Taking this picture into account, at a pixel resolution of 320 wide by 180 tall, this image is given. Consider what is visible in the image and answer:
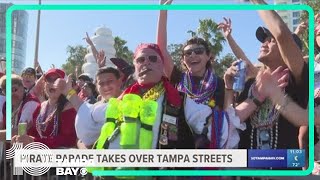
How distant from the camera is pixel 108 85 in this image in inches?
131

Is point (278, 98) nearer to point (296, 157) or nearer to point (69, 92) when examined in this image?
point (296, 157)

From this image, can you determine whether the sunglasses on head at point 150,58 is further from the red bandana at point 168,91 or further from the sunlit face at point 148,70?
the red bandana at point 168,91

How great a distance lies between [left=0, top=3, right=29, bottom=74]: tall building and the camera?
3344 mm

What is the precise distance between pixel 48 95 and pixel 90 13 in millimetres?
721

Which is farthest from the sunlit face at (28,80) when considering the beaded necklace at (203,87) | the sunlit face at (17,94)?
the beaded necklace at (203,87)

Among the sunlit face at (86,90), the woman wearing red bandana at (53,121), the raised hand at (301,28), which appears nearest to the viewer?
the raised hand at (301,28)

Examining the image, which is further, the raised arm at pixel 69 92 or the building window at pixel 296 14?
the raised arm at pixel 69 92

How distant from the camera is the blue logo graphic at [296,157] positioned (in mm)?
3223

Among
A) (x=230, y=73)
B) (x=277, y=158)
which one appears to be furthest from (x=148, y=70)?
(x=277, y=158)

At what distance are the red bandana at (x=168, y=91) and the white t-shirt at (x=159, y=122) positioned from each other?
6 cm

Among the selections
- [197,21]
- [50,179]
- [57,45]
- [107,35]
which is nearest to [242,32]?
[197,21]

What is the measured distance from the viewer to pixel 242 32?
3.19 meters

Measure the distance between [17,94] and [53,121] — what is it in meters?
0.33

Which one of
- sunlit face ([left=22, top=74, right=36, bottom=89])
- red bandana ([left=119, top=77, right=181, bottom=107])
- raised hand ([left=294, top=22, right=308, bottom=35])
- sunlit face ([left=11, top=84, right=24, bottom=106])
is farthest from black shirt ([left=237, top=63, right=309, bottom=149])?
sunlit face ([left=11, top=84, right=24, bottom=106])
